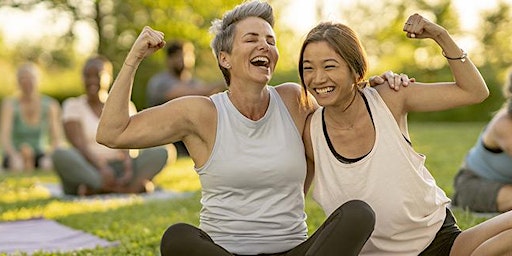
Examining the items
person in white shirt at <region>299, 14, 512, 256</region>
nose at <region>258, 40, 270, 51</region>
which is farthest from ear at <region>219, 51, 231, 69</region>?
person in white shirt at <region>299, 14, 512, 256</region>

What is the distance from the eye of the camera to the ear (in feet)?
11.4

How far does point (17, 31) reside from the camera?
25.9 metres

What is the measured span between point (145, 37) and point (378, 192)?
1.07 meters

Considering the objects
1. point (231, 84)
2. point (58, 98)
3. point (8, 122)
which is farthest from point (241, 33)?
point (58, 98)

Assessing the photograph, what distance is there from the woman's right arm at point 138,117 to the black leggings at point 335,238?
1.44ft

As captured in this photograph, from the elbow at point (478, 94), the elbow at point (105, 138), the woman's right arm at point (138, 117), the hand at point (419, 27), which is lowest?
the elbow at point (105, 138)

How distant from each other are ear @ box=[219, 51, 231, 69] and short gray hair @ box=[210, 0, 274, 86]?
2cm

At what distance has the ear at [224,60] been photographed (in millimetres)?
3488

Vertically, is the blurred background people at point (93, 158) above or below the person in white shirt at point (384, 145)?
below

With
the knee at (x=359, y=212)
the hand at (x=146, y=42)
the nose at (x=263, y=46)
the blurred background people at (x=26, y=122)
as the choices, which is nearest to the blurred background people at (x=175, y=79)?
the blurred background people at (x=26, y=122)

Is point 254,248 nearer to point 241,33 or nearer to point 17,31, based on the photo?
point 241,33

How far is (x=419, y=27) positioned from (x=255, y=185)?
0.88 metres

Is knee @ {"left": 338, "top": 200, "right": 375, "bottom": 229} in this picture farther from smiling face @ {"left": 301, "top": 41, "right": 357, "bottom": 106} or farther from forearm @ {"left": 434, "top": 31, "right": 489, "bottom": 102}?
forearm @ {"left": 434, "top": 31, "right": 489, "bottom": 102}

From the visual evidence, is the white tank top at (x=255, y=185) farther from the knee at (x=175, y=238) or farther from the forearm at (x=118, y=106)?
the forearm at (x=118, y=106)
